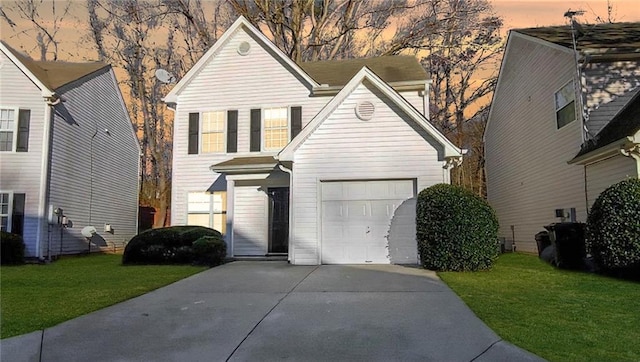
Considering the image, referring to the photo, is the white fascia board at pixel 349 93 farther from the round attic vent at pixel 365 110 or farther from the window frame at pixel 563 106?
the window frame at pixel 563 106

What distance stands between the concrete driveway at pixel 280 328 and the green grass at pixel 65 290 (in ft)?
1.28

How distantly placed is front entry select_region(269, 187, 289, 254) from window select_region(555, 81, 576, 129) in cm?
861

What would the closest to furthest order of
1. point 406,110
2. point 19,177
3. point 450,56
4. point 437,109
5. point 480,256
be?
point 480,256 → point 406,110 → point 19,177 → point 450,56 → point 437,109

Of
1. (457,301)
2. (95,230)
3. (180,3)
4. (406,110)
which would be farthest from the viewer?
(180,3)

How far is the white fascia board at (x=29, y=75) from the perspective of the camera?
1606 centimetres

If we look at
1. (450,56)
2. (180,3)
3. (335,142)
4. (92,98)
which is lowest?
(335,142)

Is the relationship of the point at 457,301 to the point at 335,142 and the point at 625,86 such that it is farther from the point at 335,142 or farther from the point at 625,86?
the point at 625,86

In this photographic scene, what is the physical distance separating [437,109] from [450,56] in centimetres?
362

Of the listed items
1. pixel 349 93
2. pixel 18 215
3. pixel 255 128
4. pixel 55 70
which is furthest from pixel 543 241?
pixel 55 70

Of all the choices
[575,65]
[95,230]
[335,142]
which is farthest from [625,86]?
[95,230]

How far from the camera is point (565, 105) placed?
14133 millimetres

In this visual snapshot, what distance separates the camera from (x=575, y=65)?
522 inches

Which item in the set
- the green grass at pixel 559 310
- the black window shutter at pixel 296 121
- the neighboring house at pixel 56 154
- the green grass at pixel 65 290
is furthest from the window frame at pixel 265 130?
the green grass at pixel 559 310

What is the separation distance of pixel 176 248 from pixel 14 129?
320 inches
